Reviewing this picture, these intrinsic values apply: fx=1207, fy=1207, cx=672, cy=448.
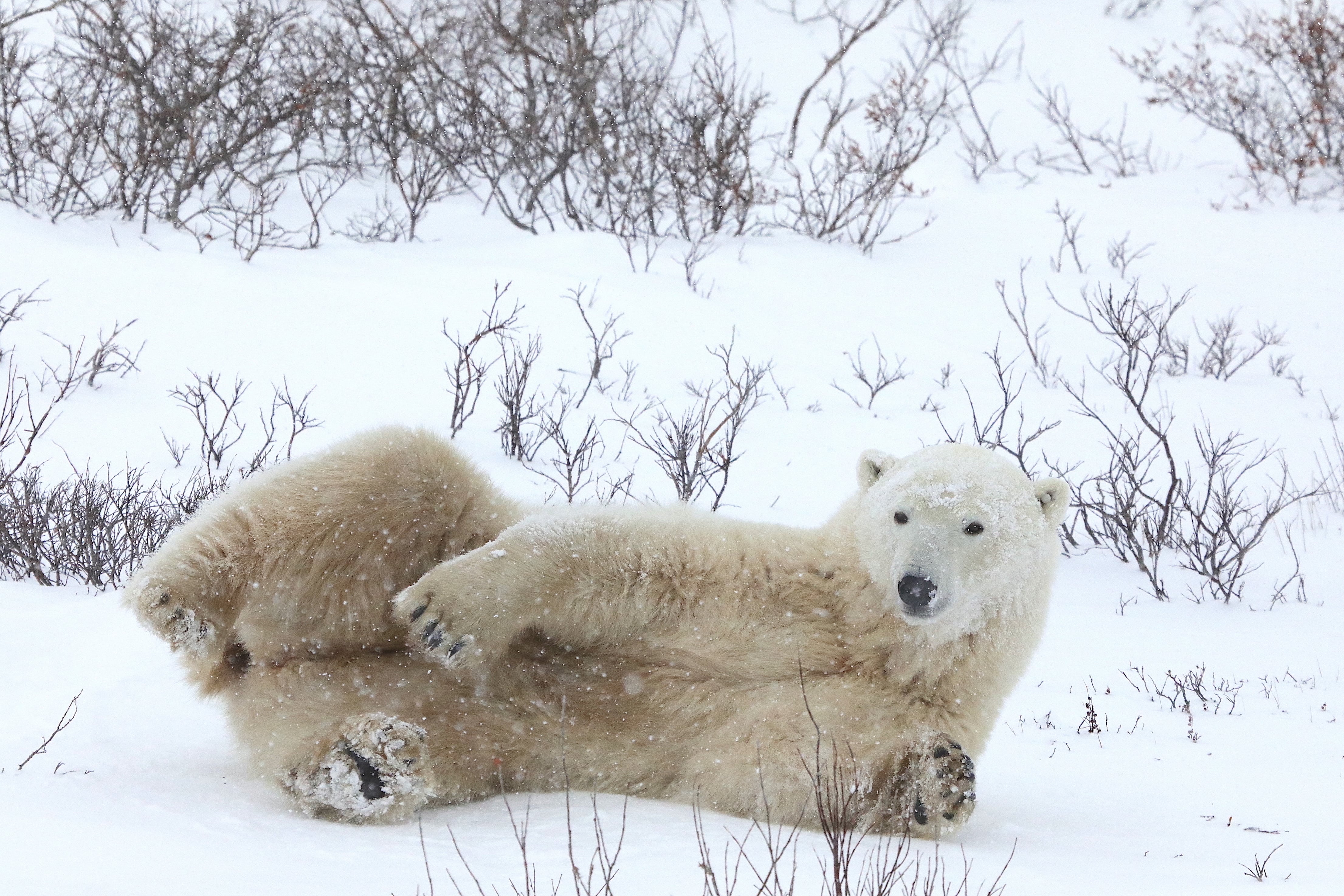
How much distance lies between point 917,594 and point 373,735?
1.05 meters

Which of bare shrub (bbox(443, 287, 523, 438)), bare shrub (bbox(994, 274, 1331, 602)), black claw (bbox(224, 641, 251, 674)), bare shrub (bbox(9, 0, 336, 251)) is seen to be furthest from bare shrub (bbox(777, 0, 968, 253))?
black claw (bbox(224, 641, 251, 674))

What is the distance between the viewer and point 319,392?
681 centimetres

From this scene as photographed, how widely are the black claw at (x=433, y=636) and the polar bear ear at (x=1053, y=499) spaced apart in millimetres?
1356

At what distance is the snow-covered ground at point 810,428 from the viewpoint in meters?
2.03

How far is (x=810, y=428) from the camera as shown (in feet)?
23.2

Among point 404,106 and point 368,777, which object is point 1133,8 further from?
point 368,777

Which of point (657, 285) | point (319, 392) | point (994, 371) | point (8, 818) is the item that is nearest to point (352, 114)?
point (657, 285)

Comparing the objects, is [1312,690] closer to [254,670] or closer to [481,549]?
[481,549]

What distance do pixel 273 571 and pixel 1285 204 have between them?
1093 centimetres

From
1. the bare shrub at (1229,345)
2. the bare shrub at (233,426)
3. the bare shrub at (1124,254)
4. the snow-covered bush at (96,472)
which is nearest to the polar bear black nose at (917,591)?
the snow-covered bush at (96,472)

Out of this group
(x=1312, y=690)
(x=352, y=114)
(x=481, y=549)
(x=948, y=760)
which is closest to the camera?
(x=948, y=760)

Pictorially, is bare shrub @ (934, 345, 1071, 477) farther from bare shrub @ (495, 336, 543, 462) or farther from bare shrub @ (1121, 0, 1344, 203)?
bare shrub @ (1121, 0, 1344, 203)

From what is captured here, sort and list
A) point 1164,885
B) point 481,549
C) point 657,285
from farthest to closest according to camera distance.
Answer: point 657,285 < point 481,549 < point 1164,885

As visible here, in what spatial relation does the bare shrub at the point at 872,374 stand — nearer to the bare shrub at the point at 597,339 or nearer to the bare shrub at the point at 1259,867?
the bare shrub at the point at 597,339
